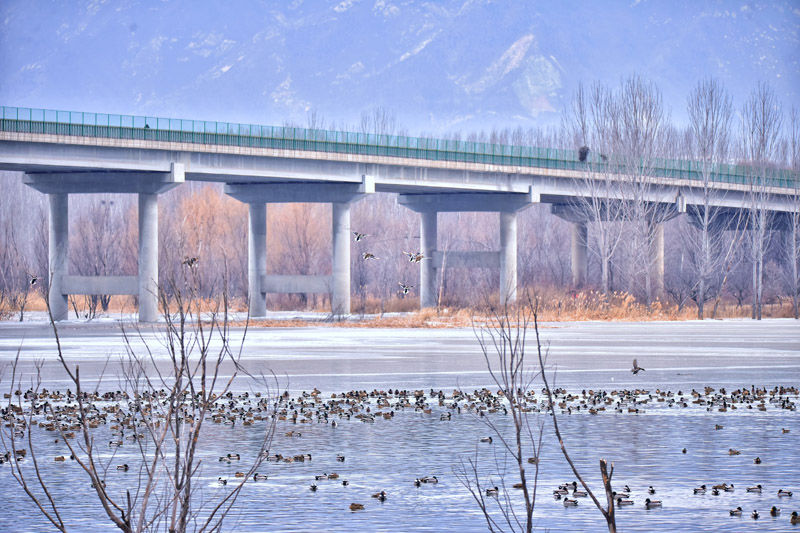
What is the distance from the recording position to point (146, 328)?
2026 inches

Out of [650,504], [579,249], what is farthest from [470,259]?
[650,504]

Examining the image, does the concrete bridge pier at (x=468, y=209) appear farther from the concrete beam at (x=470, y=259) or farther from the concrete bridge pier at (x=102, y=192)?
the concrete bridge pier at (x=102, y=192)

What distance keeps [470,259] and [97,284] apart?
25.1m

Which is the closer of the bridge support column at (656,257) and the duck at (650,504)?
the duck at (650,504)

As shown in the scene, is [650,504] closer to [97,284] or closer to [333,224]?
[97,284]

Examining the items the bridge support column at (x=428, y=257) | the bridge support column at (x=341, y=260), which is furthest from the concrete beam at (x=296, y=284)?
the bridge support column at (x=428, y=257)

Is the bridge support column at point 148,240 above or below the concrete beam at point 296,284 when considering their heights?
above

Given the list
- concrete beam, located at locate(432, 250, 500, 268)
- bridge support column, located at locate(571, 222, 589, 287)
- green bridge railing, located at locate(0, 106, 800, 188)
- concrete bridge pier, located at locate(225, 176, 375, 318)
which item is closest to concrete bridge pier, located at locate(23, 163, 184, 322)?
green bridge railing, located at locate(0, 106, 800, 188)

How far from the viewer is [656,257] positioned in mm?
78938

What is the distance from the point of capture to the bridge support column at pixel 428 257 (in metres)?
77.2

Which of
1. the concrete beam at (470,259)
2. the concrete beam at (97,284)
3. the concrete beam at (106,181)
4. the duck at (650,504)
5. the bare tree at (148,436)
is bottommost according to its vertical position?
the duck at (650,504)

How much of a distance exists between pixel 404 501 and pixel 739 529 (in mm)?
2950

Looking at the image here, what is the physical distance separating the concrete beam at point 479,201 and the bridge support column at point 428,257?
5.84 ft

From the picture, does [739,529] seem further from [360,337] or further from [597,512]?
[360,337]
